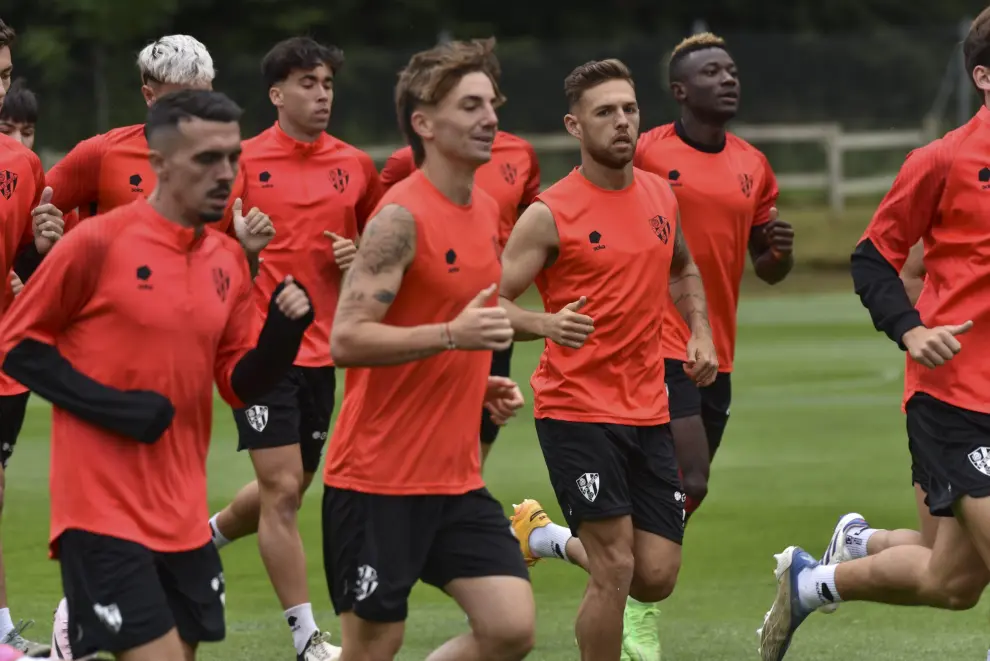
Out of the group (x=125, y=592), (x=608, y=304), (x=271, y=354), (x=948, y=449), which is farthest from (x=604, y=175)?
(x=125, y=592)

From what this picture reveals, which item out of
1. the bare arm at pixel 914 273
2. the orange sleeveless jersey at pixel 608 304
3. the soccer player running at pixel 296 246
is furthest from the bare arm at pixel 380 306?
the soccer player running at pixel 296 246

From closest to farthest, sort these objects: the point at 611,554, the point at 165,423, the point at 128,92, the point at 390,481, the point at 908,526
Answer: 1. the point at 165,423
2. the point at 390,481
3. the point at 611,554
4. the point at 908,526
5. the point at 128,92

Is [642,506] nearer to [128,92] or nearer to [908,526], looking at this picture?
[908,526]

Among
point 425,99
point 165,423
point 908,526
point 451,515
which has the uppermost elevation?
point 425,99

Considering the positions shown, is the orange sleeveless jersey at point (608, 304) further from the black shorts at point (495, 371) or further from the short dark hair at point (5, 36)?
the black shorts at point (495, 371)

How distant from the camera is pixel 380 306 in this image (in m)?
6.62

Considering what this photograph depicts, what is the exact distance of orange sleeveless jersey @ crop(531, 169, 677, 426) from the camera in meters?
8.26

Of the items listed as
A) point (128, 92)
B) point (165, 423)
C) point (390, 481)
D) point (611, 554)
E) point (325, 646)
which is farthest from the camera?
point (128, 92)

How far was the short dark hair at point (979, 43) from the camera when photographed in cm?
775

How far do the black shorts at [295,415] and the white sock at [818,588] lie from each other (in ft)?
8.47

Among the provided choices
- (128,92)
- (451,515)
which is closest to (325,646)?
(451,515)

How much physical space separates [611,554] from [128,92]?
25578 mm

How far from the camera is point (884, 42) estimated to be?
3431cm

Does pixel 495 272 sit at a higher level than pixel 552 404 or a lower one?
higher
